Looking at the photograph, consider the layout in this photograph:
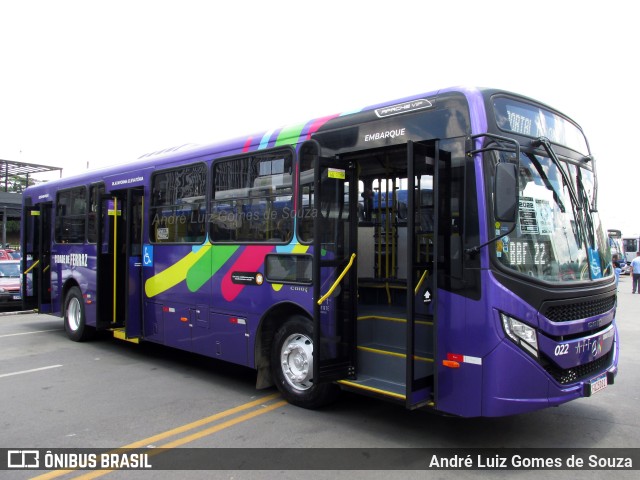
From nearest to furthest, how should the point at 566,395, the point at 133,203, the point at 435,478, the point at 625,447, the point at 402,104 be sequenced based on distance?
the point at 435,478
the point at 566,395
the point at 625,447
the point at 402,104
the point at 133,203

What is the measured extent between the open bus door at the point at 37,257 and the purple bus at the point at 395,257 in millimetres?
3633

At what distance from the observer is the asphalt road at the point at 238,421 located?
4676 mm

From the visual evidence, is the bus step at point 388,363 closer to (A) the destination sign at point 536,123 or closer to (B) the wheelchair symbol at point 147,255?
(A) the destination sign at point 536,123

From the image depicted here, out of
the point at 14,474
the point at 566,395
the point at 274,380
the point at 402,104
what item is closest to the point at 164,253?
the point at 274,380

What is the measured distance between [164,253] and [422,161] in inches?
171

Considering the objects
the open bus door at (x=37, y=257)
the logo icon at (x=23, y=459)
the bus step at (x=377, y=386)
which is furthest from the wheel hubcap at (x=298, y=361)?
the open bus door at (x=37, y=257)

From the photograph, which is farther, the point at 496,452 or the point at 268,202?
the point at 268,202

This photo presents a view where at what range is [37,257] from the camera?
430 inches

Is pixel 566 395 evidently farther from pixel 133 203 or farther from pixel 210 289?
pixel 133 203

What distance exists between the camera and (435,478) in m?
4.00

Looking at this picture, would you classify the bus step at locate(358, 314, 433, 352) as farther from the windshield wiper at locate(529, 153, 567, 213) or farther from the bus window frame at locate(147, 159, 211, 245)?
the bus window frame at locate(147, 159, 211, 245)

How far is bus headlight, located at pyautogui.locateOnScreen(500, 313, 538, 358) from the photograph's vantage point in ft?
13.5

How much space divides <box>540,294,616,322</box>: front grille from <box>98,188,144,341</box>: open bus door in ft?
20.3

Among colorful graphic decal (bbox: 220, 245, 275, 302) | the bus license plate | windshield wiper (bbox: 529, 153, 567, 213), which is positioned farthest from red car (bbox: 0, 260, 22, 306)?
the bus license plate
